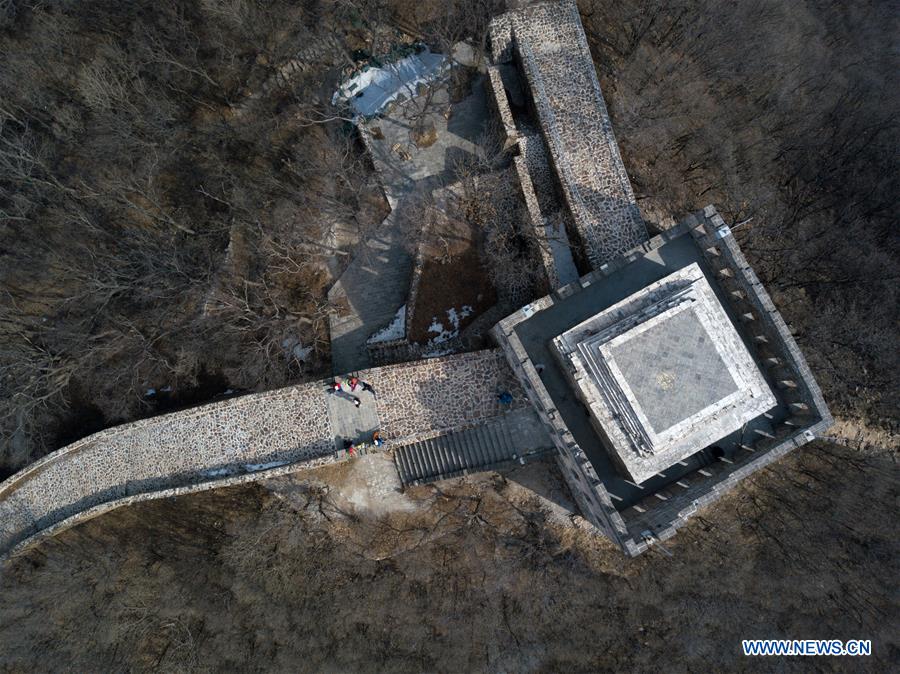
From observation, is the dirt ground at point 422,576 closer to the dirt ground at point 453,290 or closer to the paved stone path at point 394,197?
the paved stone path at point 394,197

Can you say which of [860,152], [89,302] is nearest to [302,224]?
[89,302]

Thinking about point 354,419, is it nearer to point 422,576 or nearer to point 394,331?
point 394,331

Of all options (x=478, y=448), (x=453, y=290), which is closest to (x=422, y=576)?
(x=478, y=448)

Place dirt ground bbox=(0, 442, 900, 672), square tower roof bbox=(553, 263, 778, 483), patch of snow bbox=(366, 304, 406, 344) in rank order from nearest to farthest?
square tower roof bbox=(553, 263, 778, 483) < dirt ground bbox=(0, 442, 900, 672) < patch of snow bbox=(366, 304, 406, 344)

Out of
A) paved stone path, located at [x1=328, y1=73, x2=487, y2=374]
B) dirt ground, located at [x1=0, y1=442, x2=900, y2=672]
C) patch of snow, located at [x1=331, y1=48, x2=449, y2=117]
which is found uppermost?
→ patch of snow, located at [x1=331, y1=48, x2=449, y2=117]

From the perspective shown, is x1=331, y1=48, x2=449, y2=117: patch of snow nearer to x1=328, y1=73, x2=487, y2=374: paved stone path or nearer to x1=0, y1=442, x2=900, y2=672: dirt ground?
x1=328, y1=73, x2=487, y2=374: paved stone path

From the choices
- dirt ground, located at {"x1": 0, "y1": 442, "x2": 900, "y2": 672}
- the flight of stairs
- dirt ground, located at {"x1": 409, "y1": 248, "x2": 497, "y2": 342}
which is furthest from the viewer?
dirt ground, located at {"x1": 409, "y1": 248, "x2": 497, "y2": 342}

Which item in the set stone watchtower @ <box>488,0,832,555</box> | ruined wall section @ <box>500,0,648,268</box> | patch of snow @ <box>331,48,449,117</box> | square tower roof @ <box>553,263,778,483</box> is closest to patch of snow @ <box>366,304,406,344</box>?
stone watchtower @ <box>488,0,832,555</box>
